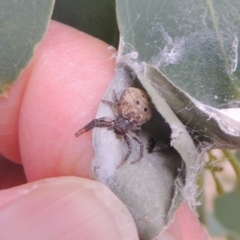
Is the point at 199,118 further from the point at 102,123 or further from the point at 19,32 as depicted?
the point at 19,32

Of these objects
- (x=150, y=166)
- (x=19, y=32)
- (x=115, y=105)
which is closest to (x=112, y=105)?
(x=115, y=105)

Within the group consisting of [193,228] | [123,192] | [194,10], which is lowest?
[193,228]

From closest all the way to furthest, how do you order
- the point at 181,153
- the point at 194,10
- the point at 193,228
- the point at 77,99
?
the point at 181,153 < the point at 194,10 < the point at 77,99 < the point at 193,228

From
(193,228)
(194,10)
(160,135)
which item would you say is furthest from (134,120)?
(193,228)

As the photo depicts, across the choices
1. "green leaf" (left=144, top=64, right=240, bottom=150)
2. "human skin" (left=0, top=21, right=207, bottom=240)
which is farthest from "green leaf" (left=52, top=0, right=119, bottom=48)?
"green leaf" (left=144, top=64, right=240, bottom=150)

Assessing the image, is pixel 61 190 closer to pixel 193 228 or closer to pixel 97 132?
pixel 97 132
